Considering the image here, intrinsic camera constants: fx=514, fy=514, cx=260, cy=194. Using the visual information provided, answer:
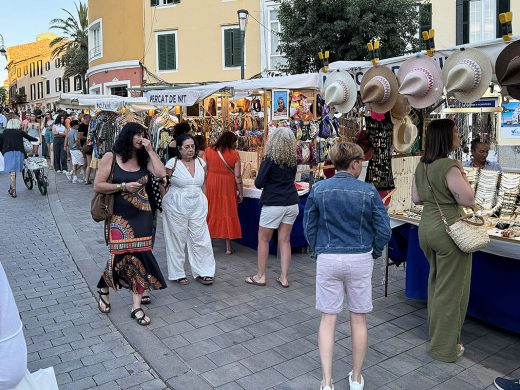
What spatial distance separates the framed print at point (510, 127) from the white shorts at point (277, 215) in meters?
10.1

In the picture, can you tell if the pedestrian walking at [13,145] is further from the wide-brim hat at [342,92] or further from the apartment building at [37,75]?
the apartment building at [37,75]

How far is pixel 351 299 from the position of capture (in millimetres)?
3479

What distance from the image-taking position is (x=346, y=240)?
133 inches

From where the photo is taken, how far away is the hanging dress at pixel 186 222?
5715 millimetres

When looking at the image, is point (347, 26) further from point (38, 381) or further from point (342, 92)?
point (38, 381)

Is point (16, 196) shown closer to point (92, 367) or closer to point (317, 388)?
point (92, 367)

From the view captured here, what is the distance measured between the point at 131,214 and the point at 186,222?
1221mm

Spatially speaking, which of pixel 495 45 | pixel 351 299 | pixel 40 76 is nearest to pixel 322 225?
pixel 351 299

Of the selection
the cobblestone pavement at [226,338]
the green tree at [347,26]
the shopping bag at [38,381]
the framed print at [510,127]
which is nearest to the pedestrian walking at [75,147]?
the green tree at [347,26]

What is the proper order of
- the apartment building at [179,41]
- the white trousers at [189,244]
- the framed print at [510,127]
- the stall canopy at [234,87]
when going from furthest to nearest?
the apartment building at [179,41]
the framed print at [510,127]
the stall canopy at [234,87]
the white trousers at [189,244]

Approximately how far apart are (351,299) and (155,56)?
22606 mm

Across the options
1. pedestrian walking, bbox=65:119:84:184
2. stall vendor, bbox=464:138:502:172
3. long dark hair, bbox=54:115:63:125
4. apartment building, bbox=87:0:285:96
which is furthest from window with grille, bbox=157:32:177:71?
stall vendor, bbox=464:138:502:172

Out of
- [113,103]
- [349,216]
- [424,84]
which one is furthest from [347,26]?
[349,216]

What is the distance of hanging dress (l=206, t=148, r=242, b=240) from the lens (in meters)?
6.90
